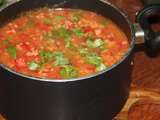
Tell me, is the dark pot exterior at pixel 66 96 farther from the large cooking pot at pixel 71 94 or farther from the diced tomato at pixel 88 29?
the diced tomato at pixel 88 29

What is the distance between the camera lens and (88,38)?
134cm

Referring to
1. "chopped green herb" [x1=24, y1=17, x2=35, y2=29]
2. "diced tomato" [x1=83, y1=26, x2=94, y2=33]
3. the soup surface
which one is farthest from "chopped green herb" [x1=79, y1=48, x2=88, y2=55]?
"chopped green herb" [x1=24, y1=17, x2=35, y2=29]

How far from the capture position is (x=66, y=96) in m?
1.06

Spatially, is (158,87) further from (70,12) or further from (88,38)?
(70,12)

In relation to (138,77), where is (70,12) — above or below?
above

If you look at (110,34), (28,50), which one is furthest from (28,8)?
(110,34)

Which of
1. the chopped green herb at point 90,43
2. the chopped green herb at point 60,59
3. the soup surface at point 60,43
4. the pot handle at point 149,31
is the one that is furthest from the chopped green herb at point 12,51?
the pot handle at point 149,31

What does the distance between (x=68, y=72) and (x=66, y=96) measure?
127 mm

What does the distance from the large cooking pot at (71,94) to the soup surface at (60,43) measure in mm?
89

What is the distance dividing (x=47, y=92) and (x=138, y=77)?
0.48 meters

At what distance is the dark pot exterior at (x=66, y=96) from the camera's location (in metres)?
1.05

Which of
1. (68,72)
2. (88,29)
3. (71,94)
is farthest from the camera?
(88,29)

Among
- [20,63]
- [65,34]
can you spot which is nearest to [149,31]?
[65,34]

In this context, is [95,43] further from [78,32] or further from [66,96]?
[66,96]
